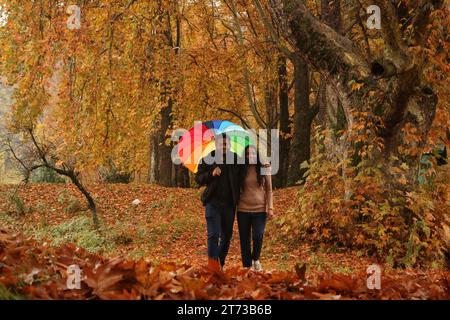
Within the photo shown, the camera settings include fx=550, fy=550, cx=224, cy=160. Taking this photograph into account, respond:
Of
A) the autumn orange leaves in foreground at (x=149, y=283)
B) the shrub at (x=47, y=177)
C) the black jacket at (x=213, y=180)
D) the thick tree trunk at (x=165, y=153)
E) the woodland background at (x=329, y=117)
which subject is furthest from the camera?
the shrub at (x=47, y=177)

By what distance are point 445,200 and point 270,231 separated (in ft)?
13.0

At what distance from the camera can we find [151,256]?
10648mm

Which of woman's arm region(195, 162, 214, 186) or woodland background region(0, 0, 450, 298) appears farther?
woodland background region(0, 0, 450, 298)

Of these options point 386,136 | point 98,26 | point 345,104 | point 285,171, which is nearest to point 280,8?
point 345,104

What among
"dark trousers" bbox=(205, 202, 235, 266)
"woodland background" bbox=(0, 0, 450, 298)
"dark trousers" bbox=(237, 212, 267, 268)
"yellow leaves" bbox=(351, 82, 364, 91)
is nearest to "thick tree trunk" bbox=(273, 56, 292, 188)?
"woodland background" bbox=(0, 0, 450, 298)

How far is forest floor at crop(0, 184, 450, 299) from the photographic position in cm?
329

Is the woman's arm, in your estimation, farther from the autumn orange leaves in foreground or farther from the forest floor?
the autumn orange leaves in foreground

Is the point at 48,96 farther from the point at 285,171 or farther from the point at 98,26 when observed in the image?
the point at 285,171

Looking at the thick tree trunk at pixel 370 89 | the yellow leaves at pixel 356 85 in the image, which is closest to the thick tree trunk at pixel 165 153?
the thick tree trunk at pixel 370 89

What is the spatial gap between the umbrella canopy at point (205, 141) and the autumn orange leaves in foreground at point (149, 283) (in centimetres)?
319

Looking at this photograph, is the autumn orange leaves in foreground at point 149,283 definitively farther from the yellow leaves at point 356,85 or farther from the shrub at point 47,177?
the shrub at point 47,177

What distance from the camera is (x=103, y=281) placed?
3.16 metres

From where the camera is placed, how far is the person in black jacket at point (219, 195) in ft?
21.8

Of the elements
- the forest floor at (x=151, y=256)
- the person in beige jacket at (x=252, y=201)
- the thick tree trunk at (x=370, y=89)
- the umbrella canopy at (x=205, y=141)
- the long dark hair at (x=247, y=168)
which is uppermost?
the thick tree trunk at (x=370, y=89)
